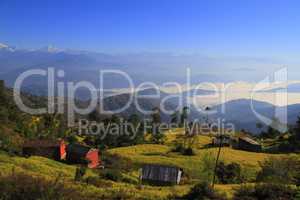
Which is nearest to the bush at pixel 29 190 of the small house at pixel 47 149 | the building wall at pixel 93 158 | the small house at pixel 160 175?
the small house at pixel 160 175

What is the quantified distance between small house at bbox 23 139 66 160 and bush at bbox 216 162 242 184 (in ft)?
76.1

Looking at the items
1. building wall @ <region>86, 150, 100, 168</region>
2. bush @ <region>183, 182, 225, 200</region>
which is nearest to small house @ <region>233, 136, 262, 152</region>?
building wall @ <region>86, 150, 100, 168</region>

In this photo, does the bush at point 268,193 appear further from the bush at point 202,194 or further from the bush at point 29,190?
the bush at point 29,190

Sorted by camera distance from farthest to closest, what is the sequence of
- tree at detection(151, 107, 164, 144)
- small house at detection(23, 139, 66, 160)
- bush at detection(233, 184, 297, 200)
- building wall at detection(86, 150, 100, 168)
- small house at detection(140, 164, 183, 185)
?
tree at detection(151, 107, 164, 144), small house at detection(23, 139, 66, 160), building wall at detection(86, 150, 100, 168), small house at detection(140, 164, 183, 185), bush at detection(233, 184, 297, 200)

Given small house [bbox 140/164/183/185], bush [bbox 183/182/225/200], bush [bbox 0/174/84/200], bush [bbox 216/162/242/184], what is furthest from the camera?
bush [bbox 216/162/242/184]

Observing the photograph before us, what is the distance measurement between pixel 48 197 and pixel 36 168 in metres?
21.7

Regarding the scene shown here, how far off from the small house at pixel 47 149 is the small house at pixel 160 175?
20.9 meters

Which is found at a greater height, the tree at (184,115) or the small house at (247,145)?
the tree at (184,115)

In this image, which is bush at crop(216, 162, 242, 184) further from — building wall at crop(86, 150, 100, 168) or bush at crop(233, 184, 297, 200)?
bush at crop(233, 184, 297, 200)

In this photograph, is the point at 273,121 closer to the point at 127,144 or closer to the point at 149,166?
the point at 127,144

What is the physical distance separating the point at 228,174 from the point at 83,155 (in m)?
19.9

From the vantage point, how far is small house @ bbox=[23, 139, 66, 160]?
57.9 meters

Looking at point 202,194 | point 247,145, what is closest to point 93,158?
point 202,194

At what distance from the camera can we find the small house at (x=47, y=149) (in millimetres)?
57875
